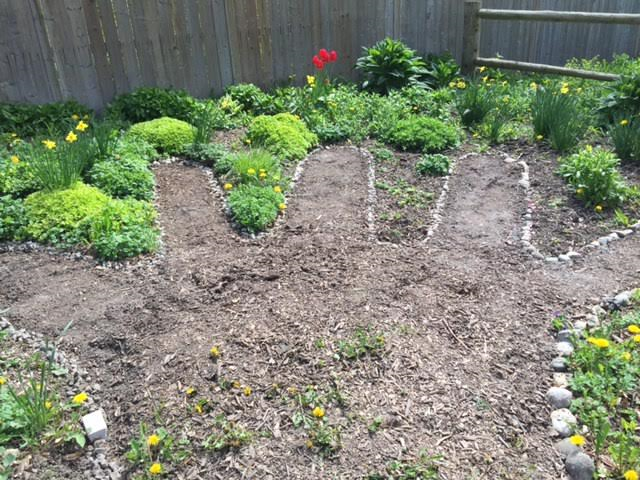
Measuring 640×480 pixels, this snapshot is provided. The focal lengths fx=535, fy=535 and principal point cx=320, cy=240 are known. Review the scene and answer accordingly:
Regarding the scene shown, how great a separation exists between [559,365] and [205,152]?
429 cm

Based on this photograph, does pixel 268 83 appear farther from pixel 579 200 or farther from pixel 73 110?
pixel 579 200

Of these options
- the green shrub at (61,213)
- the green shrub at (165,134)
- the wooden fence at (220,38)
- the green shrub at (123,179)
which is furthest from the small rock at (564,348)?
the wooden fence at (220,38)

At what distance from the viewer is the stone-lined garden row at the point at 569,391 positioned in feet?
8.25

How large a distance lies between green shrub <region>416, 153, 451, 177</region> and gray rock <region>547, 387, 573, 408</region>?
10.4ft

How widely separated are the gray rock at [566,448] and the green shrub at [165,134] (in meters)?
4.90

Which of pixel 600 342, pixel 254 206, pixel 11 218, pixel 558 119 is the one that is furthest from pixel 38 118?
pixel 600 342

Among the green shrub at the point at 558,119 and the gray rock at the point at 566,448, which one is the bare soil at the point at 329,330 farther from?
the green shrub at the point at 558,119

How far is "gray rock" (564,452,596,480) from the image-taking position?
2.49m

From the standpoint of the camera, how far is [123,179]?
16.5ft

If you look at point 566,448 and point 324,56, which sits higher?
point 324,56

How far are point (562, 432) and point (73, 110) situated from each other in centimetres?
623

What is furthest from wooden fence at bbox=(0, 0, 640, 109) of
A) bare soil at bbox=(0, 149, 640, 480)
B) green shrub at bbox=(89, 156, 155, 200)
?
bare soil at bbox=(0, 149, 640, 480)

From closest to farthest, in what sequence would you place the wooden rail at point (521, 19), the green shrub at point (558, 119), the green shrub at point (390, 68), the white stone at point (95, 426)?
the white stone at point (95, 426) → the green shrub at point (558, 119) → the wooden rail at point (521, 19) → the green shrub at point (390, 68)

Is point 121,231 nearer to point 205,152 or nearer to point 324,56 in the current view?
point 205,152
